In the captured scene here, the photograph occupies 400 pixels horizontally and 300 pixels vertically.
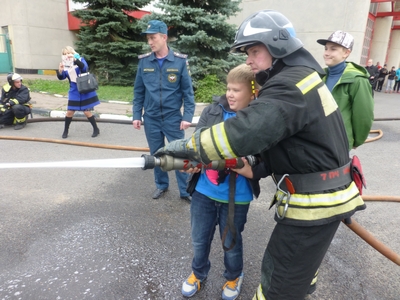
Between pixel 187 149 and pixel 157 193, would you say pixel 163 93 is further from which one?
pixel 187 149

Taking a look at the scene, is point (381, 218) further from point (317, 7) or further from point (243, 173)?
point (317, 7)

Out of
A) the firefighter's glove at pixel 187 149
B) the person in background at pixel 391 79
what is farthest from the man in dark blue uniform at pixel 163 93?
the person in background at pixel 391 79

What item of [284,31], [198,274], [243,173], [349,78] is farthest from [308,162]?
[349,78]

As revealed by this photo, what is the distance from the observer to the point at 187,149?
1.49 metres

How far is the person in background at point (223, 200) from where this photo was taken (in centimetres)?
188

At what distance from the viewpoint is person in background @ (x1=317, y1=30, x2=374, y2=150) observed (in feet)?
9.30

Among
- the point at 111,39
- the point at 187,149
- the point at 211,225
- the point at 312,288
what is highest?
the point at 111,39

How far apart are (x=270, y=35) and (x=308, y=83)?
316 mm

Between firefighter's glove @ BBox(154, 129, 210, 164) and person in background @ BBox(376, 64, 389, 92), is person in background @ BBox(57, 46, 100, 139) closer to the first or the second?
firefighter's glove @ BBox(154, 129, 210, 164)

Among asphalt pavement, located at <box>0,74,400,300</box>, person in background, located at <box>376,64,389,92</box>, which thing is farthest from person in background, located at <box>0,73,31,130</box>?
person in background, located at <box>376,64,389,92</box>

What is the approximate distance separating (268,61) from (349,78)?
173 cm

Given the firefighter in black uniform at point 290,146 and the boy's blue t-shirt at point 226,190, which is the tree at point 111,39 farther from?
the firefighter in black uniform at point 290,146

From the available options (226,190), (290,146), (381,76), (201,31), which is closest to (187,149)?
(290,146)

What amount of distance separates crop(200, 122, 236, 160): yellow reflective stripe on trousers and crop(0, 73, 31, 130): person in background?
669 centimetres
